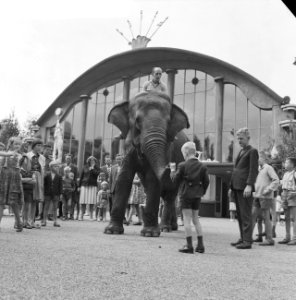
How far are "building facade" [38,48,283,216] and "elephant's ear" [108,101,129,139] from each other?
1768 centimetres

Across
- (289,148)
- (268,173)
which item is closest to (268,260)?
(268,173)

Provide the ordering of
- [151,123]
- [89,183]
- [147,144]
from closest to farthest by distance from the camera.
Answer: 1. [147,144]
2. [151,123]
3. [89,183]

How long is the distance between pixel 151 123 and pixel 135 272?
13.0 feet

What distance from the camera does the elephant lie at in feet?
24.6

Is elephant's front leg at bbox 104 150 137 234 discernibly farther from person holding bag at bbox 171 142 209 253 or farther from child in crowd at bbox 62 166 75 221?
child in crowd at bbox 62 166 75 221

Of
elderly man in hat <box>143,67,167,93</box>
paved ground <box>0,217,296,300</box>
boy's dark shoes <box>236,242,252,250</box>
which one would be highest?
elderly man in hat <box>143,67,167,93</box>

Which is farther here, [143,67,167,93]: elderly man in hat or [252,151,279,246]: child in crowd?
[143,67,167,93]: elderly man in hat

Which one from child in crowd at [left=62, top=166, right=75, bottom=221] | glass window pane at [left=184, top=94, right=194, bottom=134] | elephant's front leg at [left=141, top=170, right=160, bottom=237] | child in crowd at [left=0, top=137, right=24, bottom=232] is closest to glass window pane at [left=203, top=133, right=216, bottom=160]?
glass window pane at [left=184, top=94, right=194, bottom=134]

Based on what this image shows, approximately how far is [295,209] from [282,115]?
71.0ft

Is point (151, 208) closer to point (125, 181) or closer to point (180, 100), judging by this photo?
point (125, 181)

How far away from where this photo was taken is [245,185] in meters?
7.04

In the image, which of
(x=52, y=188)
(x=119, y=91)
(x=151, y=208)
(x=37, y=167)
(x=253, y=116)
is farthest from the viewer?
(x=119, y=91)

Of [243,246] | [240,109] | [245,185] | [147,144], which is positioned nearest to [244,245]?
[243,246]

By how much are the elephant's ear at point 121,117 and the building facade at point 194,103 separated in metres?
17.7
